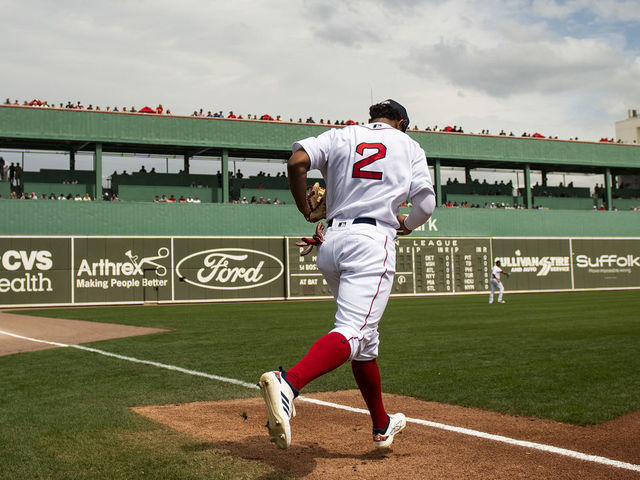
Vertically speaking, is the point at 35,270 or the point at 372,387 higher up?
the point at 35,270

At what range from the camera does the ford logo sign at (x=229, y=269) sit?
3206 centimetres

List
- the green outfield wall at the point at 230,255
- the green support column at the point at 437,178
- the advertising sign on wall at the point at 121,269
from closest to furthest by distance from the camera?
the green outfield wall at the point at 230,255, the advertising sign on wall at the point at 121,269, the green support column at the point at 437,178

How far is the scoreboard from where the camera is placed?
33688 millimetres

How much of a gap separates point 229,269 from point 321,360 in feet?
96.4

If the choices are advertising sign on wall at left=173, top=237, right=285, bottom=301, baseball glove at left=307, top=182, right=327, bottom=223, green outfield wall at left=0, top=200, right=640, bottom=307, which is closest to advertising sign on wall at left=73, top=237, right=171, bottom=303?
green outfield wall at left=0, top=200, right=640, bottom=307

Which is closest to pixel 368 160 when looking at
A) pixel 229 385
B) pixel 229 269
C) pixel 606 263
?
pixel 229 385

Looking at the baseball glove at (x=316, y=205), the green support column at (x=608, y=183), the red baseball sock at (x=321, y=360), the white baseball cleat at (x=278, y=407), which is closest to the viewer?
the white baseball cleat at (x=278, y=407)

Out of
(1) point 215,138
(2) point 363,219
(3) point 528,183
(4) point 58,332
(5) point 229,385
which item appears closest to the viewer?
(2) point 363,219

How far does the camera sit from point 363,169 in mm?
4121

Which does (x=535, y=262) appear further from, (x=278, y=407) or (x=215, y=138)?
(x=278, y=407)

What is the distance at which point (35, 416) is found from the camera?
19.0 feet

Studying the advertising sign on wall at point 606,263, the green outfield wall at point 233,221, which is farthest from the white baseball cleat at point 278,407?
the advertising sign on wall at point 606,263

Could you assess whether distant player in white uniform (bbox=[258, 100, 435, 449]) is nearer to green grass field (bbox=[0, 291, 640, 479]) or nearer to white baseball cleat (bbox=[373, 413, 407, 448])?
white baseball cleat (bbox=[373, 413, 407, 448])

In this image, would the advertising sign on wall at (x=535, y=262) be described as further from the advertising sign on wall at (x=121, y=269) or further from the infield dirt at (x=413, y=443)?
the infield dirt at (x=413, y=443)
